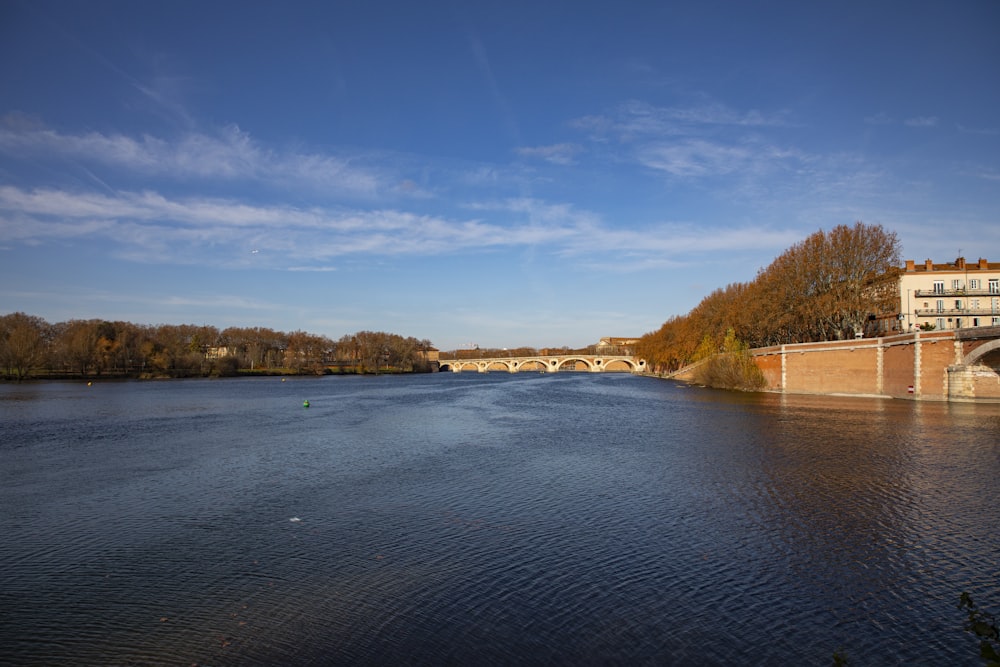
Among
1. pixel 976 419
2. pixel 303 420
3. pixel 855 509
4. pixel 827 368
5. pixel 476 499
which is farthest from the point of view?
pixel 827 368

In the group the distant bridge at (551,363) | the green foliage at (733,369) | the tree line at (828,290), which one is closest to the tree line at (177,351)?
the distant bridge at (551,363)

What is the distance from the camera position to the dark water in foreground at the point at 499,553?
7121mm

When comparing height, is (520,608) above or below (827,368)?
below

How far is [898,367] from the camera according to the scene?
38.2 metres

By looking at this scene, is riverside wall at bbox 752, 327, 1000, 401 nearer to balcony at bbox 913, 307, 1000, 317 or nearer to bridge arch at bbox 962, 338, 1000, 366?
bridge arch at bbox 962, 338, 1000, 366

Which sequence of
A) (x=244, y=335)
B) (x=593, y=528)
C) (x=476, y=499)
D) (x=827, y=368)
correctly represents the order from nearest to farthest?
1. (x=593, y=528)
2. (x=476, y=499)
3. (x=827, y=368)
4. (x=244, y=335)

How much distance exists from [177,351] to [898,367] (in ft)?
303

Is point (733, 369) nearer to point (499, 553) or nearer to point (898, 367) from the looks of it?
point (898, 367)

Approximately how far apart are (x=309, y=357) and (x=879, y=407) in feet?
344

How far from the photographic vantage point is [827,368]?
44.9m

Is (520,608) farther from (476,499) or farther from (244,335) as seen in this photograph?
(244,335)

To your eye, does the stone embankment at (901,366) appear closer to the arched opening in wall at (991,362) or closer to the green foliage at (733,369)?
the arched opening in wall at (991,362)

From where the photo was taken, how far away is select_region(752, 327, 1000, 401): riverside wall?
32.9 metres

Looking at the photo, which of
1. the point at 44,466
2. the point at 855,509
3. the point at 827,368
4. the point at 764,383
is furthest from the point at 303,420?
the point at 764,383
